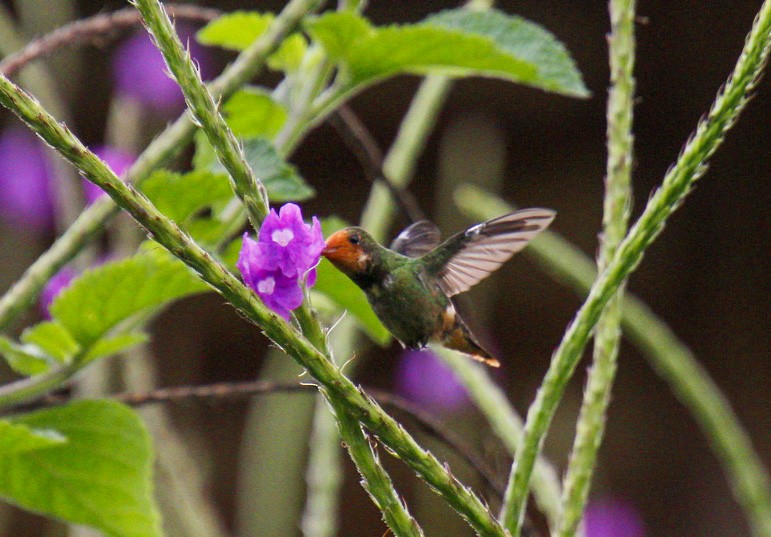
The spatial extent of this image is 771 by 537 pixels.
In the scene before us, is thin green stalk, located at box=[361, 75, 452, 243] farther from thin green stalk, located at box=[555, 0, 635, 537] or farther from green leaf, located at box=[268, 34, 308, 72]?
thin green stalk, located at box=[555, 0, 635, 537]

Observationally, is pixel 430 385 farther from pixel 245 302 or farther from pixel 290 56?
pixel 245 302

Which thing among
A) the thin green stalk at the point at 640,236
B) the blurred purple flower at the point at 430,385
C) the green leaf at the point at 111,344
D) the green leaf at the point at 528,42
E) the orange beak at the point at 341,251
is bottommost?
the thin green stalk at the point at 640,236

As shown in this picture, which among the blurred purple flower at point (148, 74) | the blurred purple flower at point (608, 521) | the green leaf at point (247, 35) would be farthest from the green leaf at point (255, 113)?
the blurred purple flower at point (608, 521)

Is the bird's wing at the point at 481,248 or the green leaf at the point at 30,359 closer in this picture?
the bird's wing at the point at 481,248

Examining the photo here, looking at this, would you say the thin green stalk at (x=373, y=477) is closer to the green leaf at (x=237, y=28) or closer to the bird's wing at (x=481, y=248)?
the bird's wing at (x=481, y=248)

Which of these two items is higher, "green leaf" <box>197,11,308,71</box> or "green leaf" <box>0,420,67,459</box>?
"green leaf" <box>197,11,308,71</box>

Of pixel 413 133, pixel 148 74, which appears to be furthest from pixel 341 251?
pixel 148 74

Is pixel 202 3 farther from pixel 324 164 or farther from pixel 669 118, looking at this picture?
pixel 669 118

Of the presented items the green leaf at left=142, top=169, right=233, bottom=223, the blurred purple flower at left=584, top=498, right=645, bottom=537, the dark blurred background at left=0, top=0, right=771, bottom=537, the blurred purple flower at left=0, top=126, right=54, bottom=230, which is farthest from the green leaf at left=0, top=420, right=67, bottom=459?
the dark blurred background at left=0, top=0, right=771, bottom=537
